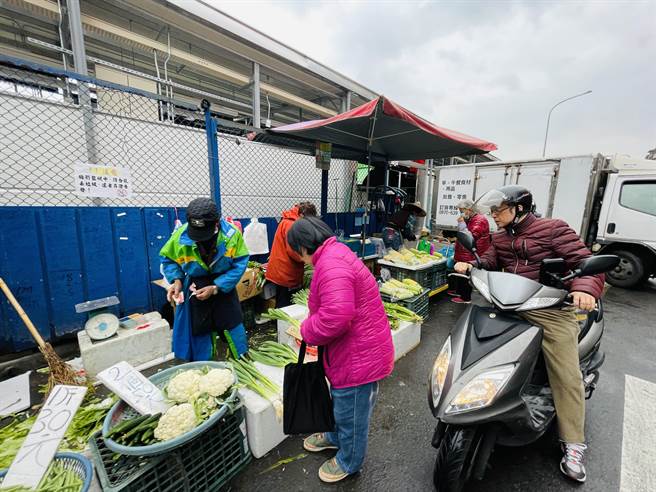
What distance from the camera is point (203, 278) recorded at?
8.01 feet

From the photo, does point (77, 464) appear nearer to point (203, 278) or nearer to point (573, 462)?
point (203, 278)

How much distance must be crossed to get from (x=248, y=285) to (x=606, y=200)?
27.9 feet

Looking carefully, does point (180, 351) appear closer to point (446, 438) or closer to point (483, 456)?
point (446, 438)

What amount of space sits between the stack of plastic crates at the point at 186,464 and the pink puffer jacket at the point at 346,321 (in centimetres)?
83

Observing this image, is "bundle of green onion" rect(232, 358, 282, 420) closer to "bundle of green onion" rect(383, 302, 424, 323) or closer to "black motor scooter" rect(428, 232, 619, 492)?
"black motor scooter" rect(428, 232, 619, 492)

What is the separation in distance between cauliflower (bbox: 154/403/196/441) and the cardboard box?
2.36 meters

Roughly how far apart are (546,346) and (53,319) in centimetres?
491

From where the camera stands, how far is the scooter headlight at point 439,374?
1.68m

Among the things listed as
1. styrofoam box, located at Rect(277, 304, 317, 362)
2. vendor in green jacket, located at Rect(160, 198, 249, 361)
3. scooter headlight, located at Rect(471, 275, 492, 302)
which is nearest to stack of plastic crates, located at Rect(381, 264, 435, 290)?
styrofoam box, located at Rect(277, 304, 317, 362)

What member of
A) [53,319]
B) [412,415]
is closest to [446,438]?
[412,415]

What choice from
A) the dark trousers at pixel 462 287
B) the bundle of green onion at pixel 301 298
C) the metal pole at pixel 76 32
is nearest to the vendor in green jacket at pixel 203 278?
the bundle of green onion at pixel 301 298

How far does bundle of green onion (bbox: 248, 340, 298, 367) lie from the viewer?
242cm

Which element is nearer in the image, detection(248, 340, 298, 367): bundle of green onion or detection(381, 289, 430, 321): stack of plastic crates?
detection(248, 340, 298, 367): bundle of green onion

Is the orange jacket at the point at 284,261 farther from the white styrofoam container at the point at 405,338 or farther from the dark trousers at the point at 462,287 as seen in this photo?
the dark trousers at the point at 462,287
